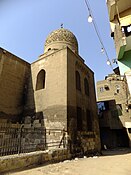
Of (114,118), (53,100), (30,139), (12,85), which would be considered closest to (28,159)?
(30,139)

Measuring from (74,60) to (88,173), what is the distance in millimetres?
8837

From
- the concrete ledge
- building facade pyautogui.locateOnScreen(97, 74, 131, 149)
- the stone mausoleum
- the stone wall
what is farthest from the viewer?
building facade pyautogui.locateOnScreen(97, 74, 131, 149)

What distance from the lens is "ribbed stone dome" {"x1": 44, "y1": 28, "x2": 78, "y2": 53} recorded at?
1602 centimetres

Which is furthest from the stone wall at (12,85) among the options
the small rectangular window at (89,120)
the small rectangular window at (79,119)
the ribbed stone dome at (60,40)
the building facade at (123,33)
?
the building facade at (123,33)

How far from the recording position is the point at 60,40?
16094 millimetres

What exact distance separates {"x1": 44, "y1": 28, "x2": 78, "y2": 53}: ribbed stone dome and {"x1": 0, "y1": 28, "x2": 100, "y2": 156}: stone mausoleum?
3.80 meters

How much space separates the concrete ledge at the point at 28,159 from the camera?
202 inches

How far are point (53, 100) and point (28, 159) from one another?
16.2 feet

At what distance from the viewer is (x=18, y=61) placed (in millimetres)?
12906

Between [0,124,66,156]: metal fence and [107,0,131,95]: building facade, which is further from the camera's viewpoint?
[0,124,66,156]: metal fence

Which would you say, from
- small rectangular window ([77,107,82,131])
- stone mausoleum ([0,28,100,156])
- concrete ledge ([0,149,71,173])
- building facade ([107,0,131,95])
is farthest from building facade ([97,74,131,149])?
concrete ledge ([0,149,71,173])

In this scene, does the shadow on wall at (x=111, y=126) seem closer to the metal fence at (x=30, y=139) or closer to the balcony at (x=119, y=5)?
the metal fence at (x=30, y=139)

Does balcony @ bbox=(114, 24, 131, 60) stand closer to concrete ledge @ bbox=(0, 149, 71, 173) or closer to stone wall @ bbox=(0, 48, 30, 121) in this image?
concrete ledge @ bbox=(0, 149, 71, 173)

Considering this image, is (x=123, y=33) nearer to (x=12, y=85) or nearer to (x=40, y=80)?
(x=40, y=80)
